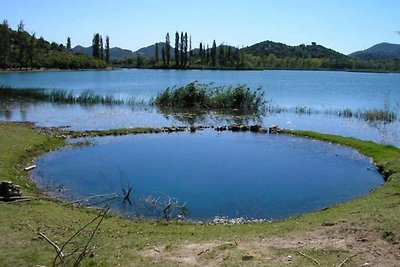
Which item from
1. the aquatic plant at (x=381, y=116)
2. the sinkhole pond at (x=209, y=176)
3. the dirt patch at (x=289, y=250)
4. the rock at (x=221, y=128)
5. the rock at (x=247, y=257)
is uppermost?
the rock at (x=247, y=257)

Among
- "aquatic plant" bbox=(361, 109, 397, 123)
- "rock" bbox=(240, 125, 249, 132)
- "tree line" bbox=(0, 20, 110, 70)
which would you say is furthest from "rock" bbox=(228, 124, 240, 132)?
"tree line" bbox=(0, 20, 110, 70)

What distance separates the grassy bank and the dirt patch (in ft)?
0.07

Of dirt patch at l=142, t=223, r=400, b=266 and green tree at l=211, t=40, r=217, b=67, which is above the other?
green tree at l=211, t=40, r=217, b=67

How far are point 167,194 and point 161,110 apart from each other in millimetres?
29483

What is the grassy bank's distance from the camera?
378 inches

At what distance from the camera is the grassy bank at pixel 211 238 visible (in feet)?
31.5

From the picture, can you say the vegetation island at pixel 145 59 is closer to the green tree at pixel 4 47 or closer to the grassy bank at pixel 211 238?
the green tree at pixel 4 47

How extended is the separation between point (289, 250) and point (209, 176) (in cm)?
1084

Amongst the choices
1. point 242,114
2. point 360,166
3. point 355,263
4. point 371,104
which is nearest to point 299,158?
point 360,166

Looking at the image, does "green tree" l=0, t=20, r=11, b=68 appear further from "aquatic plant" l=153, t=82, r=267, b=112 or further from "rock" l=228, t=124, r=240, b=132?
"rock" l=228, t=124, r=240, b=132

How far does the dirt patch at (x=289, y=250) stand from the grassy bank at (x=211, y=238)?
0.07 ft

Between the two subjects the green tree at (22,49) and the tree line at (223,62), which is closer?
the green tree at (22,49)

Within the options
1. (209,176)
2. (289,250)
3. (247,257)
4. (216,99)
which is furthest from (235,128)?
(247,257)

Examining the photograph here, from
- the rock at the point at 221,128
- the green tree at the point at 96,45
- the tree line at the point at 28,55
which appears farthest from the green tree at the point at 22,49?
the rock at the point at 221,128
